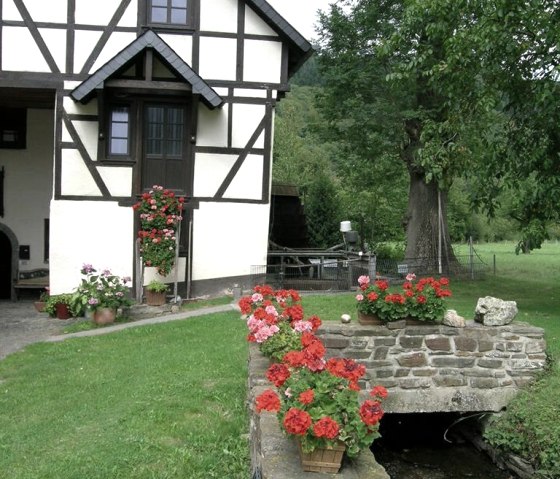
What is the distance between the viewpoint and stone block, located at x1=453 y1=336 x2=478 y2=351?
7703 mm

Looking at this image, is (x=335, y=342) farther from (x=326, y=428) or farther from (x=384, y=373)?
(x=326, y=428)

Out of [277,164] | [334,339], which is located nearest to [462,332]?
[334,339]

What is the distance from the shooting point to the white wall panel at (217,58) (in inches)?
562

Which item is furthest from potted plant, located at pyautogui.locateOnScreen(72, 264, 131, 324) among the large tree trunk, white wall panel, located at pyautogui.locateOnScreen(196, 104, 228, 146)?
the large tree trunk

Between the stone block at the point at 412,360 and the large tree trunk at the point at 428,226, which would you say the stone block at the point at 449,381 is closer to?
the stone block at the point at 412,360

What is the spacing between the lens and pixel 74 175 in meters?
14.0

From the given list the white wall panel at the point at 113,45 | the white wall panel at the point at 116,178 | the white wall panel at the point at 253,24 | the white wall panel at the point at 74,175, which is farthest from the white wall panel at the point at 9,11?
the white wall panel at the point at 253,24

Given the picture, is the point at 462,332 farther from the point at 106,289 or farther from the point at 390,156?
the point at 390,156

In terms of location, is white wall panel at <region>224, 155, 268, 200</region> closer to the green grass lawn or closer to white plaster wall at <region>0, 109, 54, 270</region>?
the green grass lawn

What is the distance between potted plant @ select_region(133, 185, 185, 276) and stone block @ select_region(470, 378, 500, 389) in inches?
301

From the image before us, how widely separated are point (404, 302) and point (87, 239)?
894 centimetres

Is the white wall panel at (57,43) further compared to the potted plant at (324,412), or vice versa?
the white wall panel at (57,43)

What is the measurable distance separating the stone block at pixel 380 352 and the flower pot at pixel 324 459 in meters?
4.00

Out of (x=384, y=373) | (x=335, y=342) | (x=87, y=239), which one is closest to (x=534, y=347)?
(x=384, y=373)
